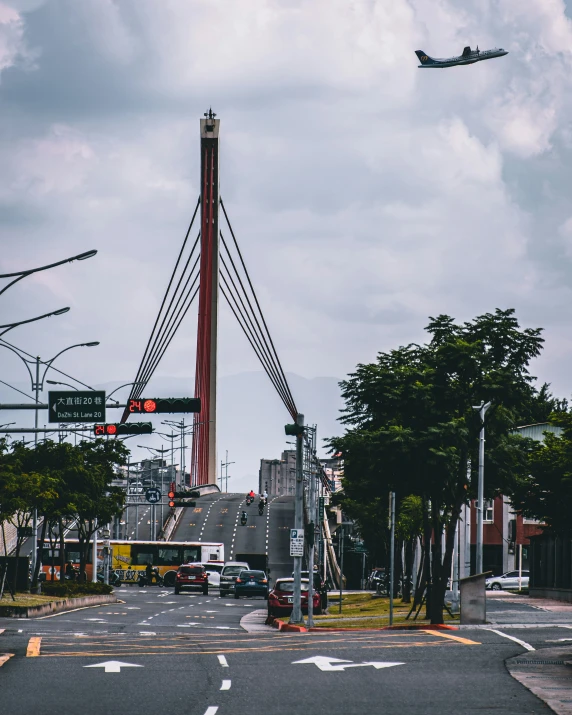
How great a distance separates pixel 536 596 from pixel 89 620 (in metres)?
33.8

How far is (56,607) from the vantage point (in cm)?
4656

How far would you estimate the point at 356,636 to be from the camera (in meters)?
29.1

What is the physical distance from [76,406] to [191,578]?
29.6 meters

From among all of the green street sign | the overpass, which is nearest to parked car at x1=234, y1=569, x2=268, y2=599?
the green street sign

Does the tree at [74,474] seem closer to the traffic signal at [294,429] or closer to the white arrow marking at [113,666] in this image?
the traffic signal at [294,429]

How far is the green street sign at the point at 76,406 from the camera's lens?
141ft

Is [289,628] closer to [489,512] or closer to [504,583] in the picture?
[504,583]

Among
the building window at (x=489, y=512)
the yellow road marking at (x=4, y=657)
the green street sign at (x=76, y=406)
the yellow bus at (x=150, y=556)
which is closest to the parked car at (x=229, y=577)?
the yellow bus at (x=150, y=556)

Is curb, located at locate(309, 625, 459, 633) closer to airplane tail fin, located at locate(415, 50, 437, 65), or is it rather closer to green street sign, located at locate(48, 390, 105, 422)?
green street sign, located at locate(48, 390, 105, 422)

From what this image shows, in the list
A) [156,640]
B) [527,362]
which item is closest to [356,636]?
[156,640]

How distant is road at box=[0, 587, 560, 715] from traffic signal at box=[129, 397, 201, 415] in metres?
14.0

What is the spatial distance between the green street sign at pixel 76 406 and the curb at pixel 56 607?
6.63 meters

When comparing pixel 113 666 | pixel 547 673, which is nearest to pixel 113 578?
pixel 113 666

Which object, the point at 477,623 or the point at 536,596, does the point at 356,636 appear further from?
the point at 536,596
